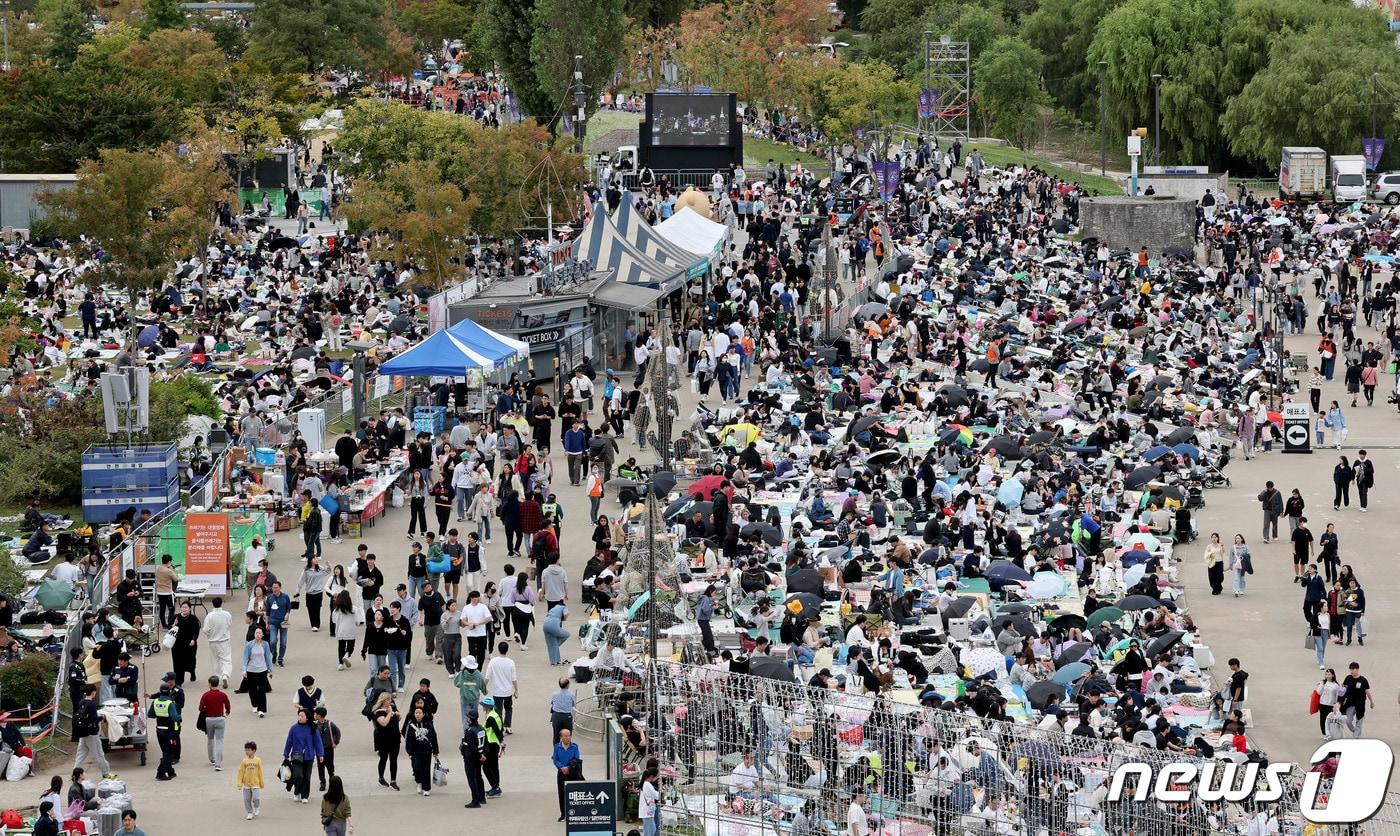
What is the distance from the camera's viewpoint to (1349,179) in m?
69.1

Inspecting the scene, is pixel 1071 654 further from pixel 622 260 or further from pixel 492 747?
pixel 622 260

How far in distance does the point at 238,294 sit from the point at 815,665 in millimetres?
27528

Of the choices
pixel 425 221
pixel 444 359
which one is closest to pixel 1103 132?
pixel 425 221

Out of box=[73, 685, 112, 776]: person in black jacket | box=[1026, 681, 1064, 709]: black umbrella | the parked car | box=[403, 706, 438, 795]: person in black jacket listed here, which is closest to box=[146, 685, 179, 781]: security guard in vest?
box=[73, 685, 112, 776]: person in black jacket

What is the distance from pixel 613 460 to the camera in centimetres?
3234

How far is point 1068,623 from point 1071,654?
1.11 m

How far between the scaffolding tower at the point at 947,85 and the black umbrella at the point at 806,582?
5133 cm

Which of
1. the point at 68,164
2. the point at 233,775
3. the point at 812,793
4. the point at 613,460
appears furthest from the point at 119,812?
the point at 68,164

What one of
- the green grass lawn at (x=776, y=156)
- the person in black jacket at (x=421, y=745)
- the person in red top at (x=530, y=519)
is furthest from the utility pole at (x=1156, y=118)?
the person in black jacket at (x=421, y=745)

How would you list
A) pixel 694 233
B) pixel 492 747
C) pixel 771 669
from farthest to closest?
pixel 694 233, pixel 771 669, pixel 492 747

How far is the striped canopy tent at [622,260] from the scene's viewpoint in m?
40.8

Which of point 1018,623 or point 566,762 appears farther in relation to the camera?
point 1018,623

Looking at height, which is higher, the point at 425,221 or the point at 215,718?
the point at 425,221

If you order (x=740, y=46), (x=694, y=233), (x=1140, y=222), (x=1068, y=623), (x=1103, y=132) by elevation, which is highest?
(x=740, y=46)
